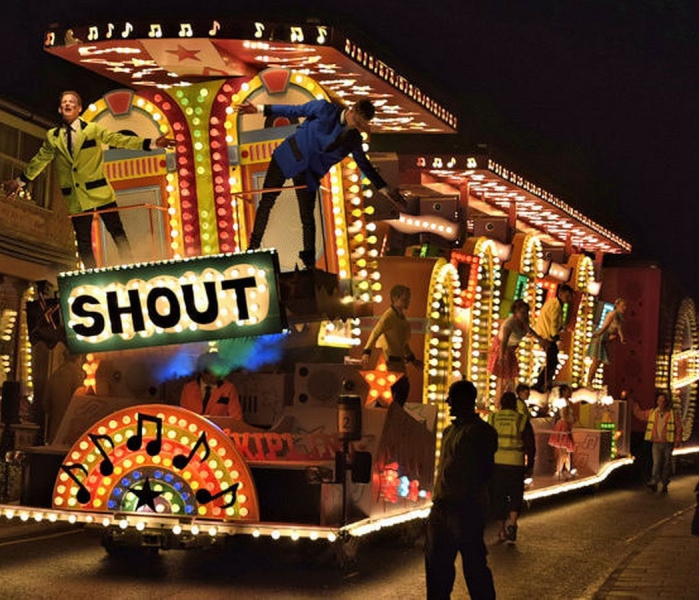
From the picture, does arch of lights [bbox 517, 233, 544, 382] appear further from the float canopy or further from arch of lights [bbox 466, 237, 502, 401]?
A: the float canopy

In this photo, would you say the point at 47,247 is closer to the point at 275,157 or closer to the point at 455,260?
the point at 455,260

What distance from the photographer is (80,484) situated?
13695 millimetres

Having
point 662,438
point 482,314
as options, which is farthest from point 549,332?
point 482,314

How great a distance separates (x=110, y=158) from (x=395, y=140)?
36.8 feet

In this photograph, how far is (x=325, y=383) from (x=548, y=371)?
12421 mm

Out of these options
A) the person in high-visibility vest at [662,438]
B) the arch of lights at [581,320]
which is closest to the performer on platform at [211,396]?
the person in high-visibility vest at [662,438]

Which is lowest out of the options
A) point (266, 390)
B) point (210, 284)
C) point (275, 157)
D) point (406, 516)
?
point (406, 516)

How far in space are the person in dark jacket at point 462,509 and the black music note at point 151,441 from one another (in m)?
2.91

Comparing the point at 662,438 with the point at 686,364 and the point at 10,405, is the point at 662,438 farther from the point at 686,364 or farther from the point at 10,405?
the point at 10,405

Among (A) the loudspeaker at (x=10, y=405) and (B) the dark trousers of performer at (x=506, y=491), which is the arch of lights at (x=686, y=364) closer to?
(B) the dark trousers of performer at (x=506, y=491)

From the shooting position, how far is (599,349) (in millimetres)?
31156

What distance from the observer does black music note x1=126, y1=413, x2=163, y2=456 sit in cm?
1337

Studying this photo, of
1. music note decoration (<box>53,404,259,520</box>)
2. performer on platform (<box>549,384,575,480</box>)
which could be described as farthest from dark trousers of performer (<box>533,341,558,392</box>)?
music note decoration (<box>53,404,259,520</box>)

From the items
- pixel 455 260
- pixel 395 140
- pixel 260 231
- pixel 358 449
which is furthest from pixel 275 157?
pixel 395 140
